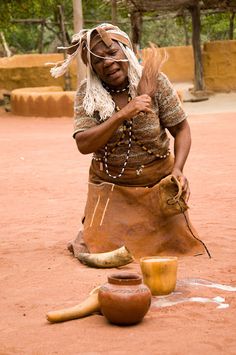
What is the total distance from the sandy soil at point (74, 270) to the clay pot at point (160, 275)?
133 mm

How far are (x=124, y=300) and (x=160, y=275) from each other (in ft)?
1.88

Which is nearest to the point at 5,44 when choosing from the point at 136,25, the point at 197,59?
the point at 136,25

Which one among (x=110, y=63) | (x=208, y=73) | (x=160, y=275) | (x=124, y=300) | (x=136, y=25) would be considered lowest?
(x=208, y=73)

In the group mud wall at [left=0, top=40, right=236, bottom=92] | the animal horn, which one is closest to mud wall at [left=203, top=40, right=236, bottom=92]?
mud wall at [left=0, top=40, right=236, bottom=92]

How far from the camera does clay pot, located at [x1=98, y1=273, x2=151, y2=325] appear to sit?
12.2 ft

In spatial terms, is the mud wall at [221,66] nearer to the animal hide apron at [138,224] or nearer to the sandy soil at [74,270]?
the sandy soil at [74,270]

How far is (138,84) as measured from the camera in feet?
17.5

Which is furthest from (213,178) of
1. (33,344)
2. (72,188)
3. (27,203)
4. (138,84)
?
(33,344)

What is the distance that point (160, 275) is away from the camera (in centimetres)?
425

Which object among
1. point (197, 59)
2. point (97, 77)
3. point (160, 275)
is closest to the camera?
point (160, 275)

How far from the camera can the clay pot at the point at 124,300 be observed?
371 centimetres

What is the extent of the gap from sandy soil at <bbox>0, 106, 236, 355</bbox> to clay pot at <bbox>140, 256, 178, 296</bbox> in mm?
133

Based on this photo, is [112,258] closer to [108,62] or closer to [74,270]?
[74,270]

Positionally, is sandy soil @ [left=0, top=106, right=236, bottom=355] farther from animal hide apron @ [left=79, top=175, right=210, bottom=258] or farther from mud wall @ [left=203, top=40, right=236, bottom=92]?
mud wall @ [left=203, top=40, right=236, bottom=92]
